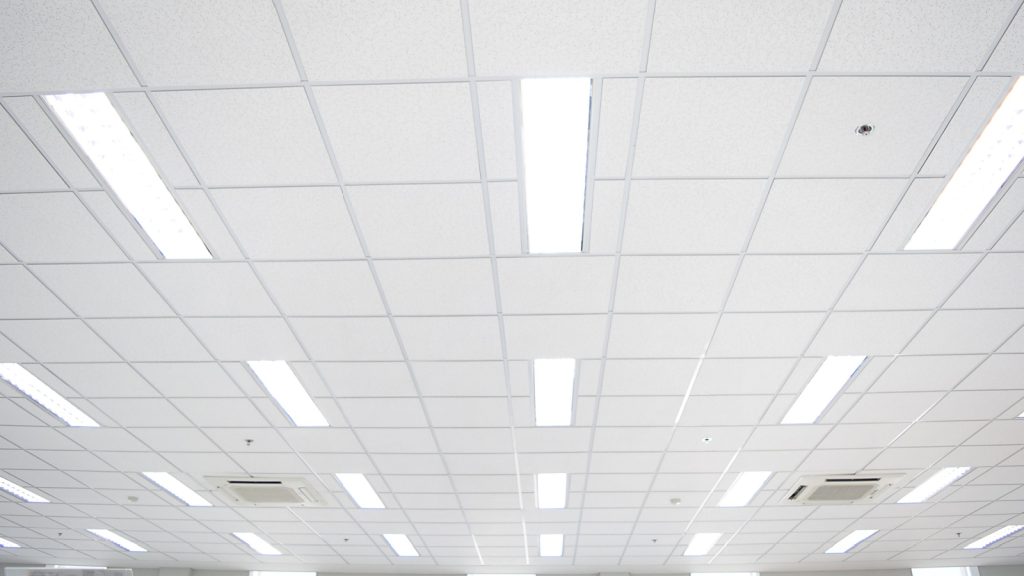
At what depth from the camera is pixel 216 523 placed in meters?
7.19

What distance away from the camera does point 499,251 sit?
309cm

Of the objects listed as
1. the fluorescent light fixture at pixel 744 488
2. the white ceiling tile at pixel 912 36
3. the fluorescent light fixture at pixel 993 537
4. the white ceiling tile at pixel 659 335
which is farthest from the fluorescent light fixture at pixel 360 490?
the fluorescent light fixture at pixel 993 537

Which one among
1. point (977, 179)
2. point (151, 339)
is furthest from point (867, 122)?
point (151, 339)

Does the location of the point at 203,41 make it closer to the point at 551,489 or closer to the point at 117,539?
the point at 551,489

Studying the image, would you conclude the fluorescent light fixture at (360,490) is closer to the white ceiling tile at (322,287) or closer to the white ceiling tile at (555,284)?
the white ceiling tile at (322,287)

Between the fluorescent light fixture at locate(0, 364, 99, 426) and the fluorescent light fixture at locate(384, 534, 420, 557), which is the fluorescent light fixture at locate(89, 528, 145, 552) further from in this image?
the fluorescent light fixture at locate(0, 364, 99, 426)

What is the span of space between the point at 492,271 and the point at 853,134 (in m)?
1.66

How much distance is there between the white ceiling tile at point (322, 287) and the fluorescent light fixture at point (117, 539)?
6196 millimetres

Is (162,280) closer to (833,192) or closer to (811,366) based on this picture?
(833,192)

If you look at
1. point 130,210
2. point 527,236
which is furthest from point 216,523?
point 527,236

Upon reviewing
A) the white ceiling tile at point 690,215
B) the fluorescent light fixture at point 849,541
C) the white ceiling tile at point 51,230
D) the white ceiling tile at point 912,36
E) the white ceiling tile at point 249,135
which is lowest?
the fluorescent light fixture at point 849,541

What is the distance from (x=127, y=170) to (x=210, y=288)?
846mm

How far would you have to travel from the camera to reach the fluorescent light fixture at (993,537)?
7656 millimetres

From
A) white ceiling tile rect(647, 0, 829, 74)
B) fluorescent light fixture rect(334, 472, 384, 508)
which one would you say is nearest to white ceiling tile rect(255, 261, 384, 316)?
white ceiling tile rect(647, 0, 829, 74)
